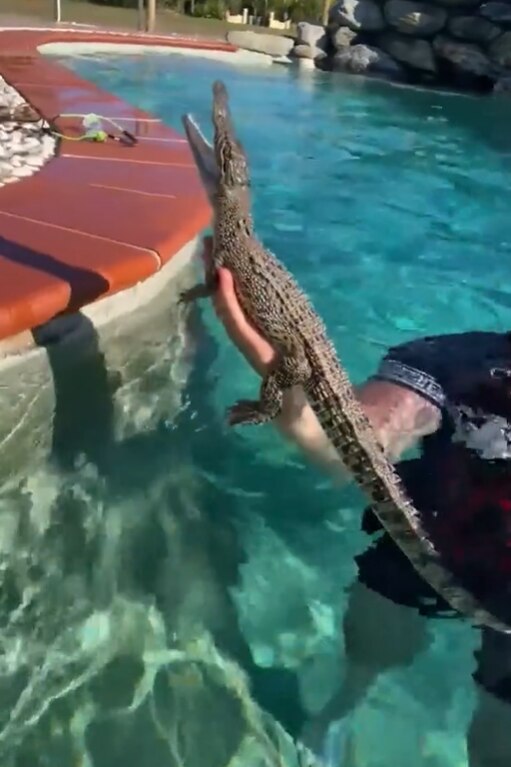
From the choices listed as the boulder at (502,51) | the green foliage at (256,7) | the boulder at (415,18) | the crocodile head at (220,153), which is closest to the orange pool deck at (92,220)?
the crocodile head at (220,153)

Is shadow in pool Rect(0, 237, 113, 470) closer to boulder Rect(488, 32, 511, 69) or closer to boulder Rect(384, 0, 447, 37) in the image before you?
boulder Rect(488, 32, 511, 69)

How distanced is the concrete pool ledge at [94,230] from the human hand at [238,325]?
2.69 ft

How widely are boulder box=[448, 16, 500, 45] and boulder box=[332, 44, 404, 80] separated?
1803 mm

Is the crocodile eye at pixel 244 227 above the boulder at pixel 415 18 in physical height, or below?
above

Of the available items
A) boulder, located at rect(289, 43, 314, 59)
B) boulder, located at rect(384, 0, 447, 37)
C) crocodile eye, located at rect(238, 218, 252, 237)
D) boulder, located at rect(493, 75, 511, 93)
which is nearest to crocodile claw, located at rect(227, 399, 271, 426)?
crocodile eye, located at rect(238, 218, 252, 237)

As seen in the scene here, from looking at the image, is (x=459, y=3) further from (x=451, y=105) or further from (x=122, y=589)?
(x=122, y=589)

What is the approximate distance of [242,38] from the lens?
18.8m

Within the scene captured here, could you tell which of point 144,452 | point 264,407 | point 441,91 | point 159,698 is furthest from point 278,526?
point 441,91

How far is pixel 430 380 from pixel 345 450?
379 mm

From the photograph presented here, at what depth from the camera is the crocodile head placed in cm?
235

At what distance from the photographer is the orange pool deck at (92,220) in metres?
3.06

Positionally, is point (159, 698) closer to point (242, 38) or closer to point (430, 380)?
point (430, 380)

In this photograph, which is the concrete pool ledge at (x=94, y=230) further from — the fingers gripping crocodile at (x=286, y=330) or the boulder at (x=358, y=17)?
the boulder at (x=358, y=17)

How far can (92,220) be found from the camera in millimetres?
3734
